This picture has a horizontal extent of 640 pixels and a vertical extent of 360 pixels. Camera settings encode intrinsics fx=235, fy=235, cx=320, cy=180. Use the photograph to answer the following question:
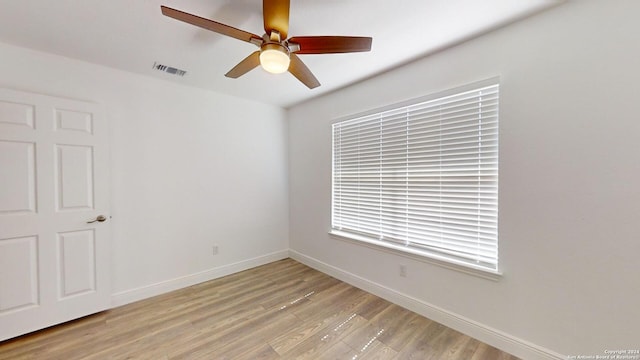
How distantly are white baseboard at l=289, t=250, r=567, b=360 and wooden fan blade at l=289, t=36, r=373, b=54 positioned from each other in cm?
236

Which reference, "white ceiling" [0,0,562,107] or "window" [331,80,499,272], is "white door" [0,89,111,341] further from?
"window" [331,80,499,272]

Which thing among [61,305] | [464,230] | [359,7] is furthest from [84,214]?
[464,230]

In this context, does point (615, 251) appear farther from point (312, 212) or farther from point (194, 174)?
point (194, 174)

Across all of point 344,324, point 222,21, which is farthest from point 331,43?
point 344,324

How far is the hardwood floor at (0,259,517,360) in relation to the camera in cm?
184

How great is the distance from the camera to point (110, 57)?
227 centimetres

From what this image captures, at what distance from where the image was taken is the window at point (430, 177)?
197cm

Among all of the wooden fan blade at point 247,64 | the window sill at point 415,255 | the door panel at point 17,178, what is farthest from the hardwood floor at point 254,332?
the wooden fan blade at point 247,64

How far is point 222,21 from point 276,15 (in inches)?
26.7

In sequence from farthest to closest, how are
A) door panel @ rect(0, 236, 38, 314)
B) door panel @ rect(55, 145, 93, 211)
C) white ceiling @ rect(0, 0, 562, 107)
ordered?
door panel @ rect(55, 145, 93, 211), door panel @ rect(0, 236, 38, 314), white ceiling @ rect(0, 0, 562, 107)

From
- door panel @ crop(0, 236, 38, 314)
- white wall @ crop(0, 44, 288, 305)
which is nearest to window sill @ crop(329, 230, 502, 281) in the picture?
white wall @ crop(0, 44, 288, 305)

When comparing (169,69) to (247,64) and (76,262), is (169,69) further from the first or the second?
(76,262)

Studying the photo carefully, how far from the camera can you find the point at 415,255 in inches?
93.9

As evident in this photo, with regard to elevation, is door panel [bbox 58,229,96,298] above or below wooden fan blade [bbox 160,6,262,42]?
below
